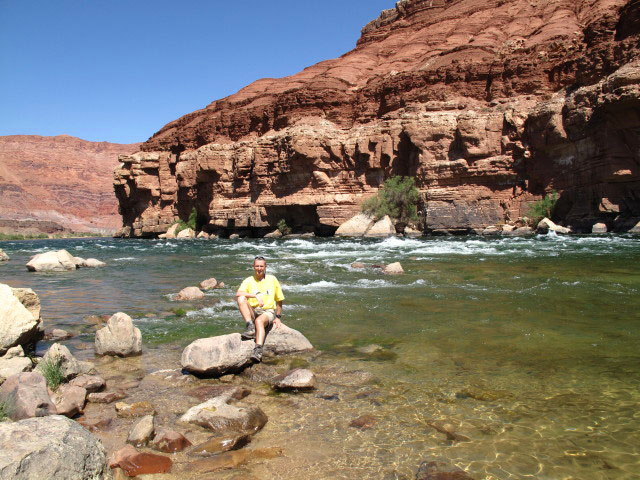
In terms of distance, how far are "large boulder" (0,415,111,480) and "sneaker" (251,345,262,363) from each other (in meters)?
2.74

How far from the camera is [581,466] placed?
3.34m

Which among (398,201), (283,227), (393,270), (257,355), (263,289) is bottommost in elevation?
(283,227)

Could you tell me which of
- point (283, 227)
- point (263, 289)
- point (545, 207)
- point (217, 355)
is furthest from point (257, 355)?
point (283, 227)

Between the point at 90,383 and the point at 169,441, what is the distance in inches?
69.9

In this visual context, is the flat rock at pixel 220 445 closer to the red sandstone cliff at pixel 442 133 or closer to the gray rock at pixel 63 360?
the gray rock at pixel 63 360

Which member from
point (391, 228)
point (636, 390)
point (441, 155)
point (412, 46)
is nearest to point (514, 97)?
point (441, 155)

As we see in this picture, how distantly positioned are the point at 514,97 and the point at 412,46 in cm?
2146

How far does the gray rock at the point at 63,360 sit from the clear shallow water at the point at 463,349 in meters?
1.91

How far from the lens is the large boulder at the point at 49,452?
254cm

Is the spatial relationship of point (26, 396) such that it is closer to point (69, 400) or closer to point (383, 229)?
point (69, 400)

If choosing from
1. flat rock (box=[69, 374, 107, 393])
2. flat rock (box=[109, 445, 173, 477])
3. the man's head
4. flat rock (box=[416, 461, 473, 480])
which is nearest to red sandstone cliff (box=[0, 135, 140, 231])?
the man's head

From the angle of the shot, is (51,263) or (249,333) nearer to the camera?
(249,333)

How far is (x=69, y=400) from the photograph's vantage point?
443 cm

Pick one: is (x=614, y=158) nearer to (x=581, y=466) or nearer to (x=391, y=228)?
(x=391, y=228)
